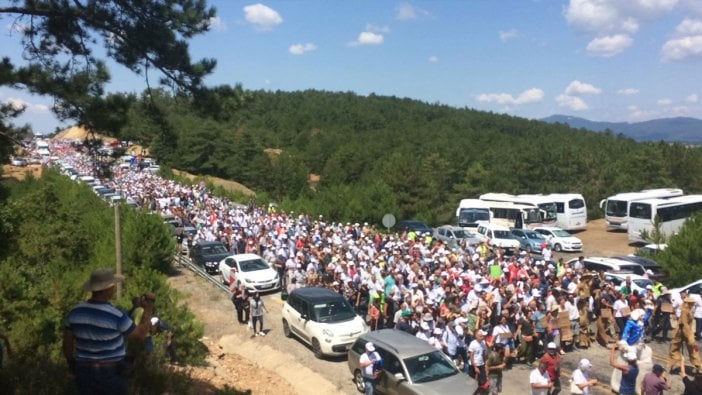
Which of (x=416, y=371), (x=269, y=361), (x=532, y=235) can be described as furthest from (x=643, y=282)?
(x=269, y=361)

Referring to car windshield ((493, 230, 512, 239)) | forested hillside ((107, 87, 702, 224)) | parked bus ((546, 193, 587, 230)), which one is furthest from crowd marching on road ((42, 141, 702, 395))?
parked bus ((546, 193, 587, 230))

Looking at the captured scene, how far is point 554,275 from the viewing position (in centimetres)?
1692

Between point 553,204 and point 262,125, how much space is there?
277 ft

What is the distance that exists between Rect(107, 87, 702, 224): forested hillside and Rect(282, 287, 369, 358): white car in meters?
5.18

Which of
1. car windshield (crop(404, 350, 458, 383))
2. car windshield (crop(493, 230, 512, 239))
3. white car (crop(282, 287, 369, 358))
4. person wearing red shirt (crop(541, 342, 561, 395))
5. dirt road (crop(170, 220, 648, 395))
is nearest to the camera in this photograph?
person wearing red shirt (crop(541, 342, 561, 395))

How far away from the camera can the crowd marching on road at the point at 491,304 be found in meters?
10.7

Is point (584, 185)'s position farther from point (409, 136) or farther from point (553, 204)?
point (409, 136)

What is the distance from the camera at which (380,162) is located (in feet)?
229

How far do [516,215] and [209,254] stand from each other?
22.1 metres

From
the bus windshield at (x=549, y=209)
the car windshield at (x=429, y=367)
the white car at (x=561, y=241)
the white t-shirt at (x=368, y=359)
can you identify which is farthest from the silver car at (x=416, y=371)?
the bus windshield at (x=549, y=209)

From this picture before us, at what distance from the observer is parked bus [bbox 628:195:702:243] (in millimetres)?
32000

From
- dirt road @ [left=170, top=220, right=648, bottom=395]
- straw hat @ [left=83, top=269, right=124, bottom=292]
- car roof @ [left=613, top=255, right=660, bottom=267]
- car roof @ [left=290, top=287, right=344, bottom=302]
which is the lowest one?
dirt road @ [left=170, top=220, right=648, bottom=395]

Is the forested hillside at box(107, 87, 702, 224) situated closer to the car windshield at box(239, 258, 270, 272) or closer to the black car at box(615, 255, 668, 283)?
the car windshield at box(239, 258, 270, 272)

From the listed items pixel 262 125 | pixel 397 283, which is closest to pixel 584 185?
pixel 397 283
